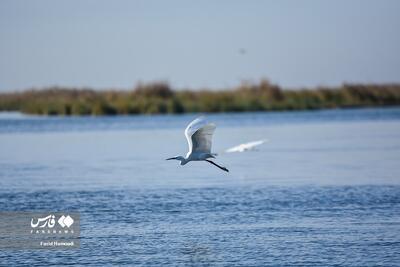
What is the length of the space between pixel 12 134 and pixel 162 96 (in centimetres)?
2089

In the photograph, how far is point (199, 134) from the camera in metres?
14.3

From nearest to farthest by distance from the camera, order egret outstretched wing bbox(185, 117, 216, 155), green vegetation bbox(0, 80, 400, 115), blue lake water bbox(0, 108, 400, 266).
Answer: blue lake water bbox(0, 108, 400, 266)
egret outstretched wing bbox(185, 117, 216, 155)
green vegetation bbox(0, 80, 400, 115)

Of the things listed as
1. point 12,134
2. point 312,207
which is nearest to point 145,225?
point 312,207

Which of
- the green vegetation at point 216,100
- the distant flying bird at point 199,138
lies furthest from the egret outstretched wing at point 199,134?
the green vegetation at point 216,100

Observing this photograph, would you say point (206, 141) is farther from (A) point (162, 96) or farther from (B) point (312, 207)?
(A) point (162, 96)

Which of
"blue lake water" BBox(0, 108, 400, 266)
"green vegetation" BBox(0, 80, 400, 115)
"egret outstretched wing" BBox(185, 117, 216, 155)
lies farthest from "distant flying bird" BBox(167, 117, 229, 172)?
"green vegetation" BBox(0, 80, 400, 115)

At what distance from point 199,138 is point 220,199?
12.9 feet

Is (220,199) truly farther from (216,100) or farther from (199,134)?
(216,100)

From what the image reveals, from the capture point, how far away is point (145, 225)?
1529cm

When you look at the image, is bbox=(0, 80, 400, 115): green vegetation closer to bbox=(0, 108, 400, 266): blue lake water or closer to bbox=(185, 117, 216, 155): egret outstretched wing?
bbox=(0, 108, 400, 266): blue lake water

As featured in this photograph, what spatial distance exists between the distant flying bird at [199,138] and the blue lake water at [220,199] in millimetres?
1207

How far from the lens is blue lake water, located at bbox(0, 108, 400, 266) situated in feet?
42.9

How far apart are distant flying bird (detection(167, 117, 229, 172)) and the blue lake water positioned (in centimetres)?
121

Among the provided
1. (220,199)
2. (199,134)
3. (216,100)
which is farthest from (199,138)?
(216,100)
